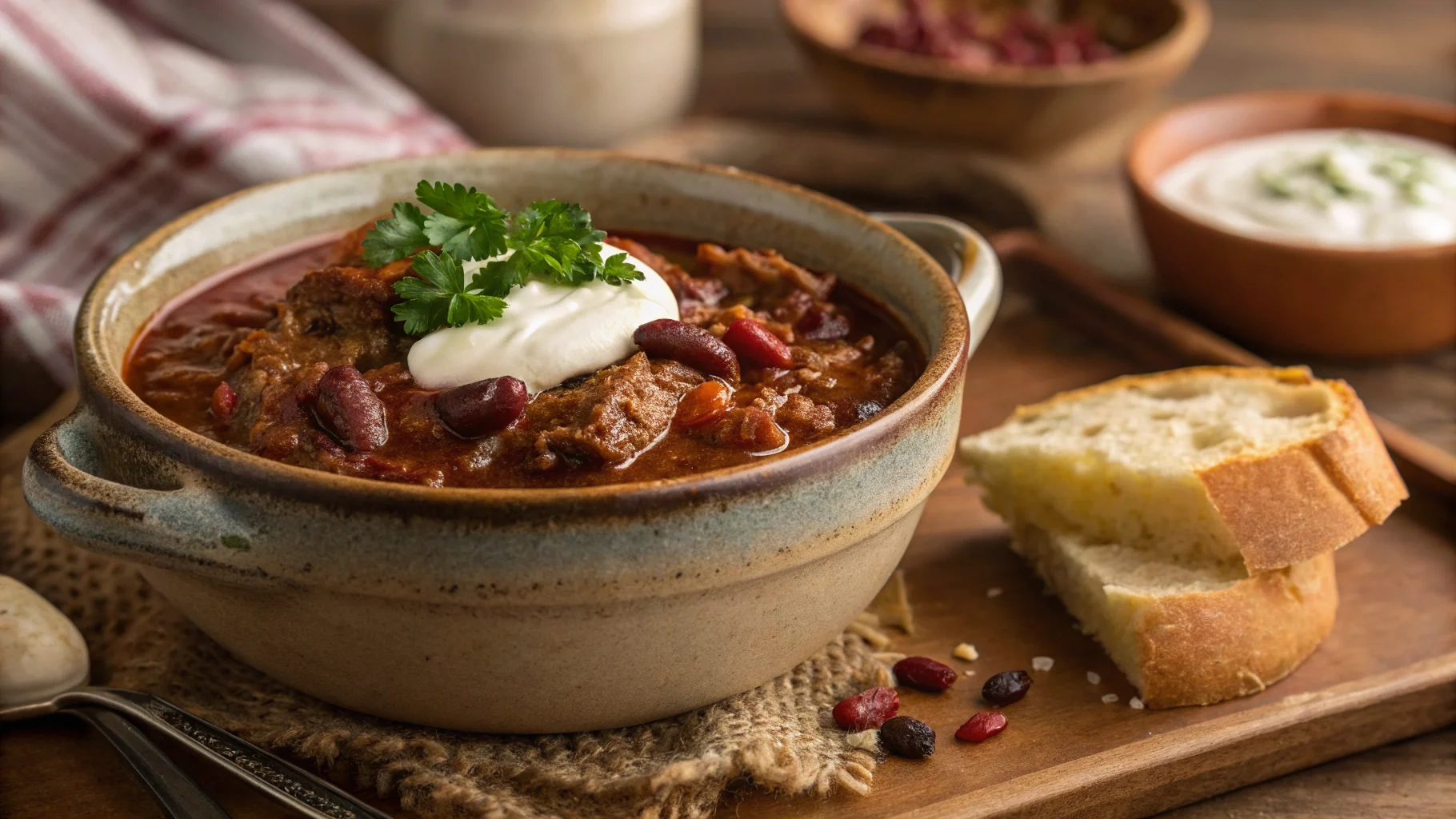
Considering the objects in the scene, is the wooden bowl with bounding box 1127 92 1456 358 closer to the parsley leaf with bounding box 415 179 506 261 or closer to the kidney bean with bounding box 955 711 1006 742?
the kidney bean with bounding box 955 711 1006 742

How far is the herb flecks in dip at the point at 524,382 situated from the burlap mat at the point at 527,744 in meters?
0.48

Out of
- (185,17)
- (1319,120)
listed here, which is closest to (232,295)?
(185,17)

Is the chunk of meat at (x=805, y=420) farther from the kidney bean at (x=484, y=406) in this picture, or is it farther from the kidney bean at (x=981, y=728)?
the kidney bean at (x=981, y=728)

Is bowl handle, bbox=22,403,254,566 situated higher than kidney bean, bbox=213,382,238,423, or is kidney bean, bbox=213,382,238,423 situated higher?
bowl handle, bbox=22,403,254,566

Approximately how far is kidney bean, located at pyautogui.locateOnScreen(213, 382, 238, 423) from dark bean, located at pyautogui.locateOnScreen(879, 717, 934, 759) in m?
1.49

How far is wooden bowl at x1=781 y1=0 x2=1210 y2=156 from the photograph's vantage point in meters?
5.71

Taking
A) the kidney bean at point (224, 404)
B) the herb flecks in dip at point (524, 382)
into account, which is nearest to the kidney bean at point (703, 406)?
the herb flecks in dip at point (524, 382)

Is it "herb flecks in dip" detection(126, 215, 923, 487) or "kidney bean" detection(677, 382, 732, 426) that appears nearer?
"herb flecks in dip" detection(126, 215, 923, 487)

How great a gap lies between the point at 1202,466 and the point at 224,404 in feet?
7.03

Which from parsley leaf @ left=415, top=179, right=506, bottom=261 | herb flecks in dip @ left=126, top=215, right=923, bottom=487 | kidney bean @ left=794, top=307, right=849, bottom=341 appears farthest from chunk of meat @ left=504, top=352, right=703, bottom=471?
kidney bean @ left=794, top=307, right=849, bottom=341

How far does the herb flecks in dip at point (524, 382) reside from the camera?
2760 mm

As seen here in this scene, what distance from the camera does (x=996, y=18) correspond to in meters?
6.99

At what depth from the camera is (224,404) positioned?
9.74ft

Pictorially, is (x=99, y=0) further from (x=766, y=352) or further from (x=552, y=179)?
(x=766, y=352)
